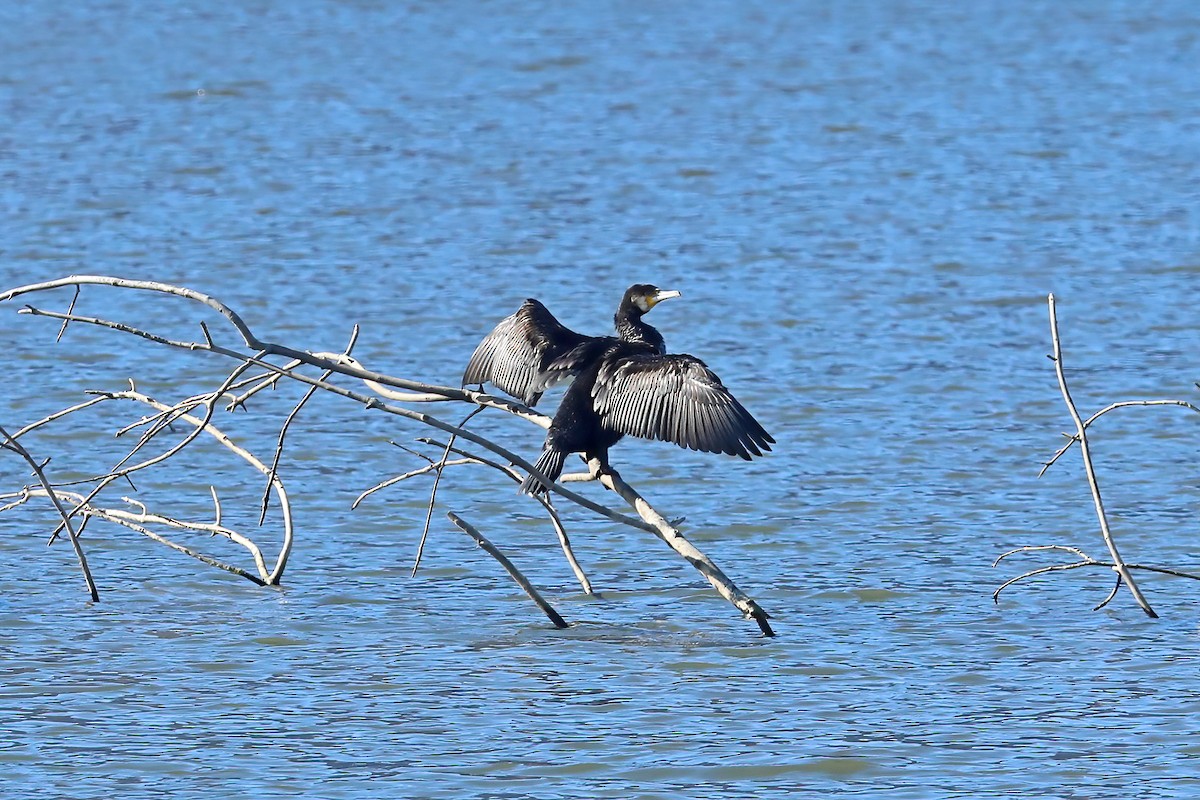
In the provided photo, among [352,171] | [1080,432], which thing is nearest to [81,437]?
[1080,432]

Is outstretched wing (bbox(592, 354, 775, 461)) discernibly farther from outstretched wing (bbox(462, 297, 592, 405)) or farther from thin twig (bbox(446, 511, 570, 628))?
thin twig (bbox(446, 511, 570, 628))

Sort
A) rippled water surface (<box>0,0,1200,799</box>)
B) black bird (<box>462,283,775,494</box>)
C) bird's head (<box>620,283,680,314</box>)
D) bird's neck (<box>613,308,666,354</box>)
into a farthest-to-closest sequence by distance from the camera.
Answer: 1. bird's head (<box>620,283,680,314</box>)
2. bird's neck (<box>613,308,666,354</box>)
3. black bird (<box>462,283,775,494</box>)
4. rippled water surface (<box>0,0,1200,799</box>)

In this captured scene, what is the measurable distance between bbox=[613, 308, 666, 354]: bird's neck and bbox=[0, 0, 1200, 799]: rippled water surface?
3.64 ft

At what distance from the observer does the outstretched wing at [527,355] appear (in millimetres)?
7992

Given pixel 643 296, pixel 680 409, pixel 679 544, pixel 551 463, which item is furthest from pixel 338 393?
pixel 643 296

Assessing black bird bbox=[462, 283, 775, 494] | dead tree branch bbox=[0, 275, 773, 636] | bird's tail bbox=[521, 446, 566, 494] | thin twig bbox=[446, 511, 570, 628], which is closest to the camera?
dead tree branch bbox=[0, 275, 773, 636]

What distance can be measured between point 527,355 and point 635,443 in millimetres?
3779

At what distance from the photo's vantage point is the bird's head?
829cm

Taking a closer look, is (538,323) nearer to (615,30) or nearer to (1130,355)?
(1130,355)

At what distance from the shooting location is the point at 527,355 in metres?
8.09

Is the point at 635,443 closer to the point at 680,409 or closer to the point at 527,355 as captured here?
the point at 527,355

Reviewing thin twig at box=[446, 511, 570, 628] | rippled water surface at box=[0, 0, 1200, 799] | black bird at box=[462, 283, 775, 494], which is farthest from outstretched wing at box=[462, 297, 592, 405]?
rippled water surface at box=[0, 0, 1200, 799]

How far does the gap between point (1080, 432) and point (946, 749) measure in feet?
4.43

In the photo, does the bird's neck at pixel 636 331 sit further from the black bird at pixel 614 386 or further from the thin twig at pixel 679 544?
the thin twig at pixel 679 544
